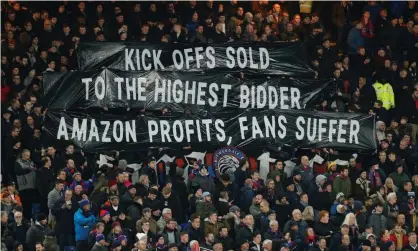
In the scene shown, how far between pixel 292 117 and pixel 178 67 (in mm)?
2879

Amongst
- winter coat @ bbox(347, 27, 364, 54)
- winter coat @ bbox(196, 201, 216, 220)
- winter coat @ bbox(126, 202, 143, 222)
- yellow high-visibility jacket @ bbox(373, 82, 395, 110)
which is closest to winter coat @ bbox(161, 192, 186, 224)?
winter coat @ bbox(196, 201, 216, 220)

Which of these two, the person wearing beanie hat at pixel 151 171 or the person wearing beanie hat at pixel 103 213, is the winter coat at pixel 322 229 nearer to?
the person wearing beanie hat at pixel 151 171

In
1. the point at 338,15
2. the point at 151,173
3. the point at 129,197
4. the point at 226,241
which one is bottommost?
the point at 226,241

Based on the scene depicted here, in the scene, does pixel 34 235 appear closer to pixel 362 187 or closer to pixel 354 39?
pixel 362 187

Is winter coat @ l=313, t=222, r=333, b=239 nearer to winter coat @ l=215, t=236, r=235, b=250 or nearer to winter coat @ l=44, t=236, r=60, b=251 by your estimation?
winter coat @ l=215, t=236, r=235, b=250

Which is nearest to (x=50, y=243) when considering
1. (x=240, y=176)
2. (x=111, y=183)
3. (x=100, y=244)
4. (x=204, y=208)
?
(x=100, y=244)

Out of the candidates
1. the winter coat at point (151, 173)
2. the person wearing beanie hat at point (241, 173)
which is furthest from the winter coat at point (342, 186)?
the winter coat at point (151, 173)

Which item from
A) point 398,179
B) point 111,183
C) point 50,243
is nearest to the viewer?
point 50,243

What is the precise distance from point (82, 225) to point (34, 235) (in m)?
1.03

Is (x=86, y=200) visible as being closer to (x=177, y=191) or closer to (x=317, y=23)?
(x=177, y=191)

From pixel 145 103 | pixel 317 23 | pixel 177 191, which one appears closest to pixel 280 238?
pixel 177 191

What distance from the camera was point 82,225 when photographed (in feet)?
112

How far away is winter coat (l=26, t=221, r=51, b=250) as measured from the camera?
33500 mm

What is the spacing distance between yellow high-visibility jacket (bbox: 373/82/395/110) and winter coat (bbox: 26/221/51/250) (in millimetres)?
10487
